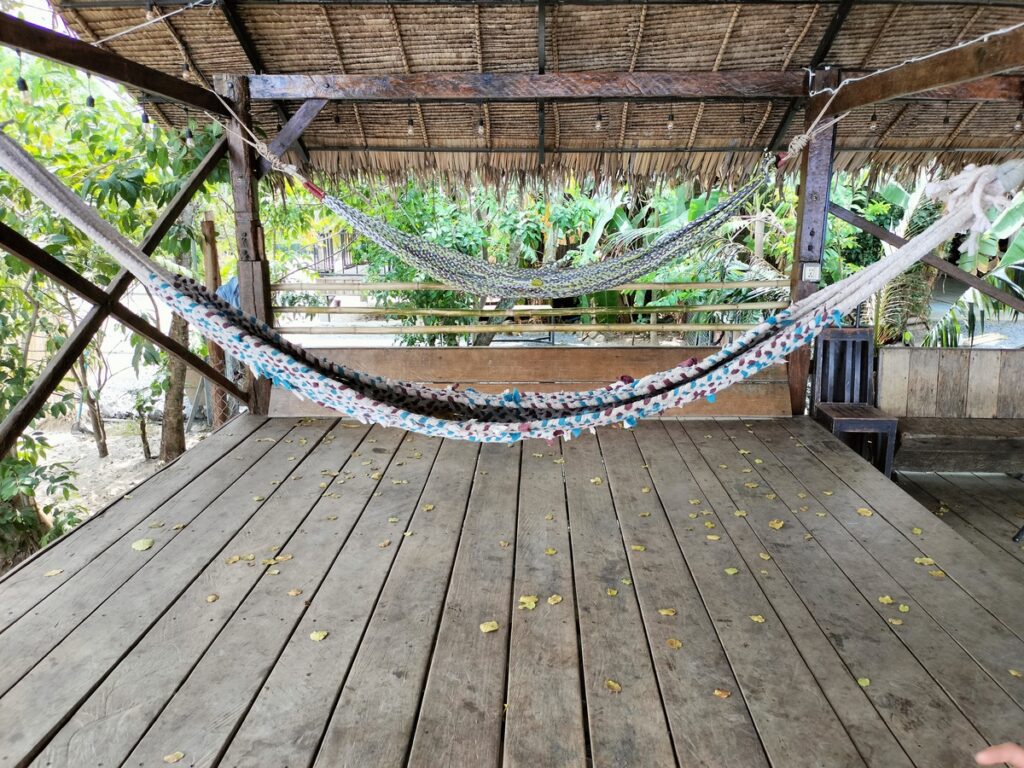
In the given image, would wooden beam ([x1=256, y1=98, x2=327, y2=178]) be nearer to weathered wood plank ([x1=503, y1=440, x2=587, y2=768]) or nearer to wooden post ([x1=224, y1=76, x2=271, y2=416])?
wooden post ([x1=224, y1=76, x2=271, y2=416])

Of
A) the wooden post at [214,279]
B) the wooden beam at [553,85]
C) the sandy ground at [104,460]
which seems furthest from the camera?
the sandy ground at [104,460]

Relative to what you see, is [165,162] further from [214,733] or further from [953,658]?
[953,658]

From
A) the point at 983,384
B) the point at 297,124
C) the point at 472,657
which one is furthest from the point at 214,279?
the point at 983,384

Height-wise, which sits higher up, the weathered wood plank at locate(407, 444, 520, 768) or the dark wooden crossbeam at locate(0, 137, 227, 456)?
the dark wooden crossbeam at locate(0, 137, 227, 456)

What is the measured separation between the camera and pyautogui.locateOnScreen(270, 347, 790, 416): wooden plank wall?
10.6 feet

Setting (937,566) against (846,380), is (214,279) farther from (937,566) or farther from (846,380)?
(937,566)

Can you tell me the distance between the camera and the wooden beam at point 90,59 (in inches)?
60.2

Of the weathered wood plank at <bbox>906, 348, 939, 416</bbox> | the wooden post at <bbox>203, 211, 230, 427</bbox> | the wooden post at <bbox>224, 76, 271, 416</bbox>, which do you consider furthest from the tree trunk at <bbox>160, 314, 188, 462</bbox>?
the weathered wood plank at <bbox>906, 348, 939, 416</bbox>

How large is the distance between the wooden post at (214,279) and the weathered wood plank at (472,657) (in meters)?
1.72

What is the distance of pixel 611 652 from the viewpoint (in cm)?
141

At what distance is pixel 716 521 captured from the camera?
206cm

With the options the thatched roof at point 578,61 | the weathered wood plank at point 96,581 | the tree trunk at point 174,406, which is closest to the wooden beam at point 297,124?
the thatched roof at point 578,61

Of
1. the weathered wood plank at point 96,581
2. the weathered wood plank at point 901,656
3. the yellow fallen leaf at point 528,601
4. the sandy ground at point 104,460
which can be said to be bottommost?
the sandy ground at point 104,460

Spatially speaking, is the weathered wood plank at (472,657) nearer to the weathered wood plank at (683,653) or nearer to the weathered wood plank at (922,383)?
the weathered wood plank at (683,653)
